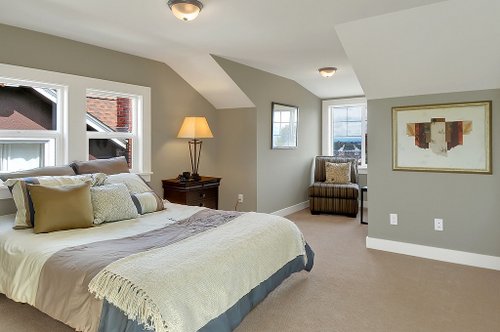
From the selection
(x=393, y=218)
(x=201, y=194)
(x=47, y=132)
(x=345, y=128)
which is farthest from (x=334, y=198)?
(x=47, y=132)

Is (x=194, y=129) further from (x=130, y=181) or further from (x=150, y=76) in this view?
(x=130, y=181)

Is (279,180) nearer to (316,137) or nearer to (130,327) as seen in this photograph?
(316,137)

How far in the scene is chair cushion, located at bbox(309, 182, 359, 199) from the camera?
5.64 meters

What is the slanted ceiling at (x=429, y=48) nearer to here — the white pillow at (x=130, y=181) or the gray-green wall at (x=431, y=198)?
the gray-green wall at (x=431, y=198)

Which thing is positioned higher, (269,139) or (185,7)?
(185,7)

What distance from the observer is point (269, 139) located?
5355mm

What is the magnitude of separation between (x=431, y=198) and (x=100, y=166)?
3495mm

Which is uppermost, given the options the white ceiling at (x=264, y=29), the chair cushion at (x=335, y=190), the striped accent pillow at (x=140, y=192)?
the white ceiling at (x=264, y=29)

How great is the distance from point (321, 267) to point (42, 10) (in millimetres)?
3398

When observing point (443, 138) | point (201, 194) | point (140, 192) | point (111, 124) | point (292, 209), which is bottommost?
point (292, 209)

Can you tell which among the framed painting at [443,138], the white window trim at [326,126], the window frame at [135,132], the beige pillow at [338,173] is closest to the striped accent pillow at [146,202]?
the window frame at [135,132]

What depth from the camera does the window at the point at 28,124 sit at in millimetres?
3270

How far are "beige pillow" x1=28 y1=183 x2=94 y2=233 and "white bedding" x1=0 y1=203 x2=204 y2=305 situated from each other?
0.07 metres

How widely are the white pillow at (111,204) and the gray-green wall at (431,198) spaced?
8.83ft
